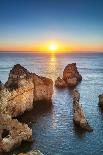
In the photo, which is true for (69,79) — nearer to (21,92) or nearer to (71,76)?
(71,76)

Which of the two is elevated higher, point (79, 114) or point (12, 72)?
point (12, 72)

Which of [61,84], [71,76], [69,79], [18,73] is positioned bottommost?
[61,84]

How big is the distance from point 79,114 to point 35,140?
15520 mm

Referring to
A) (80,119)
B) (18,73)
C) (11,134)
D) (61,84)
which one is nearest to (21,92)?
(18,73)

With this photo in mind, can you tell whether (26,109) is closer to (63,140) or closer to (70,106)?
(70,106)

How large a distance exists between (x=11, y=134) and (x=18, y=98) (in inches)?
958

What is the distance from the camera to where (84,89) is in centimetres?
13488

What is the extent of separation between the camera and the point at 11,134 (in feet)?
225

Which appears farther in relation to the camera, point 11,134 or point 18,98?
point 18,98

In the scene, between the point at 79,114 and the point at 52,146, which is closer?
the point at 52,146

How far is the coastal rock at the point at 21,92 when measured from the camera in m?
87.1

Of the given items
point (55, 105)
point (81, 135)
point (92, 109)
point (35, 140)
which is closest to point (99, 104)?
point (92, 109)

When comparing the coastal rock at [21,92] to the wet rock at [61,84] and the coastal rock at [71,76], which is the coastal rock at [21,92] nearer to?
the wet rock at [61,84]

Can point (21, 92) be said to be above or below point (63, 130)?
above
